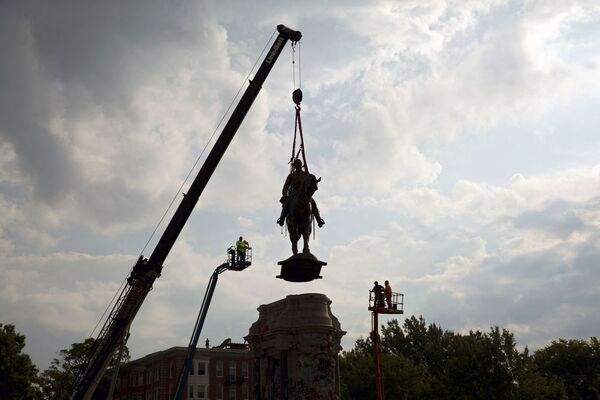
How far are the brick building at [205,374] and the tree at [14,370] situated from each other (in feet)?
70.1

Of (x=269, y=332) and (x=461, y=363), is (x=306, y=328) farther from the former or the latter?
(x=461, y=363)

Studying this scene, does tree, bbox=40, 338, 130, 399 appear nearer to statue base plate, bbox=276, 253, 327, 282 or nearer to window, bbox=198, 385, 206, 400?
window, bbox=198, 385, 206, 400

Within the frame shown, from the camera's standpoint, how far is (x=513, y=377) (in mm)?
45062

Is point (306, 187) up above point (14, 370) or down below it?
above

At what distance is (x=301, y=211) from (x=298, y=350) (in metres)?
4.75

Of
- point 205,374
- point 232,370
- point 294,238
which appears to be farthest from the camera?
point 232,370

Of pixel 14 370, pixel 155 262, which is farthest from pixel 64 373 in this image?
pixel 155 262

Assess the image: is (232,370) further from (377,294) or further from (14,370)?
(377,294)

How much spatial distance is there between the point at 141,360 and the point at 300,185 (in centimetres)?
7204

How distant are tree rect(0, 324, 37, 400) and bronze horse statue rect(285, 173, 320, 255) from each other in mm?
44698

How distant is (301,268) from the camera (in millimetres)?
16000

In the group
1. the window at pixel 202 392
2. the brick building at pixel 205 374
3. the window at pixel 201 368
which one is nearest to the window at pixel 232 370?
the brick building at pixel 205 374

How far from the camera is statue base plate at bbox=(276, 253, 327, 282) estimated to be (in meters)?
16.0

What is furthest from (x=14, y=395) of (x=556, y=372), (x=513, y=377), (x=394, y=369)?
(x=556, y=372)
